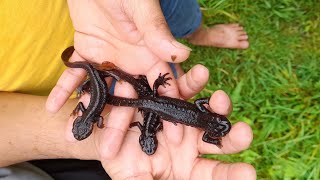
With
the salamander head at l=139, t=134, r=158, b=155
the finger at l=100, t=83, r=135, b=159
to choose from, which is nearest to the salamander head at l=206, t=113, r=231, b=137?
the salamander head at l=139, t=134, r=158, b=155

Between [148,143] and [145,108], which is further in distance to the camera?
[145,108]

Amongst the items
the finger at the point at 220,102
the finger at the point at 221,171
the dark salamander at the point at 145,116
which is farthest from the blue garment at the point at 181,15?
the finger at the point at 221,171

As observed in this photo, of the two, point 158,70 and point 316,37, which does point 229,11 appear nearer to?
point 316,37

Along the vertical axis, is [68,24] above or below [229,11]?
above

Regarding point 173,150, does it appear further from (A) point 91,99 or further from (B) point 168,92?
(A) point 91,99

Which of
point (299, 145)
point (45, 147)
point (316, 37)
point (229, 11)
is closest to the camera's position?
point (45, 147)

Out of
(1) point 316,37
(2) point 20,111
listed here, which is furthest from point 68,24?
(1) point 316,37

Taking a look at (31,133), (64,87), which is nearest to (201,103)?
(64,87)
